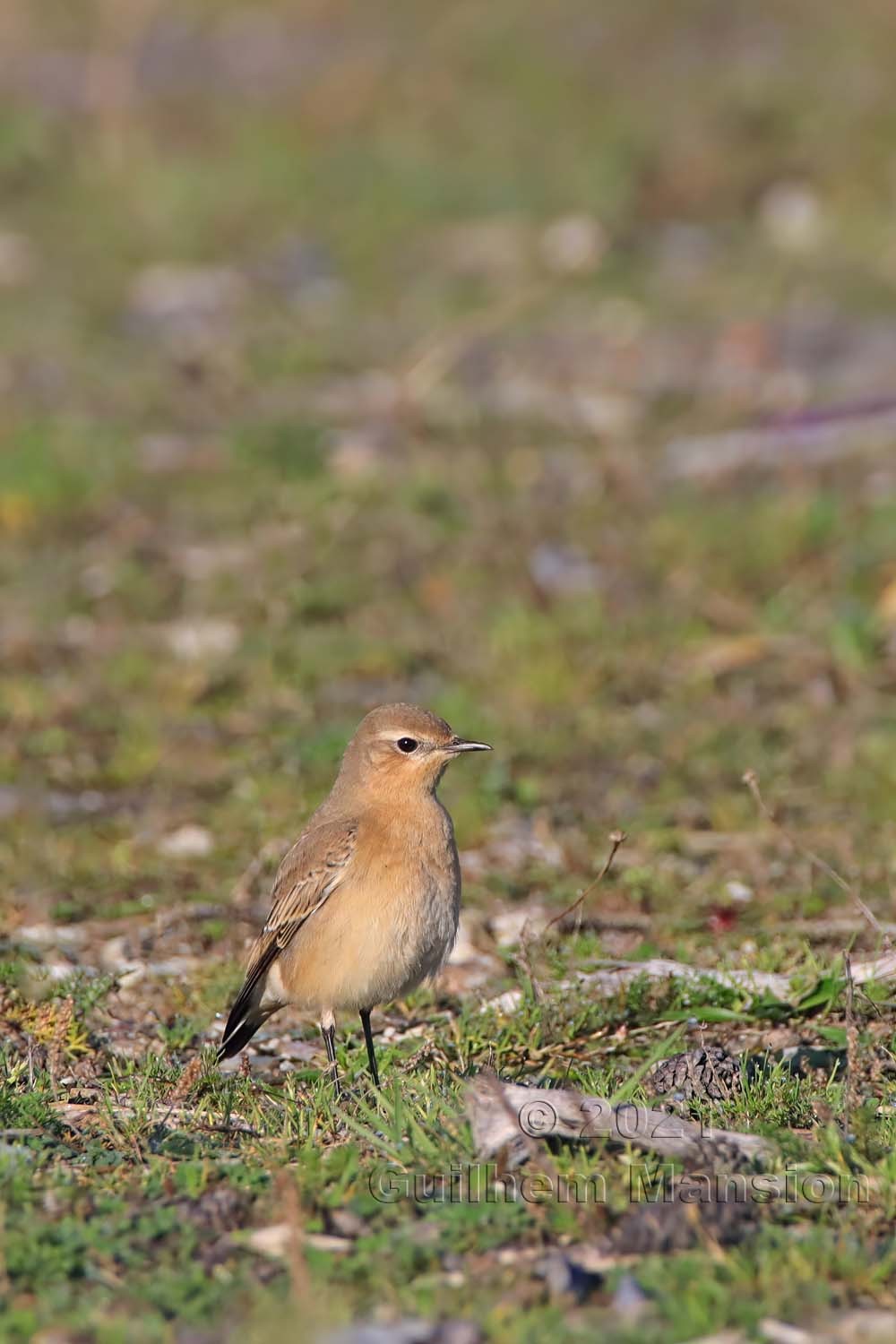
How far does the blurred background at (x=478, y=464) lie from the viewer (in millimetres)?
9250

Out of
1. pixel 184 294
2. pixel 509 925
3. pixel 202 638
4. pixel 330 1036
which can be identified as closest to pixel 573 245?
pixel 184 294

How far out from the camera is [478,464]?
43.8 ft

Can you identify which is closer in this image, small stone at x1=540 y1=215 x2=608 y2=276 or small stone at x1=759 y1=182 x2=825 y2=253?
small stone at x1=540 y1=215 x2=608 y2=276

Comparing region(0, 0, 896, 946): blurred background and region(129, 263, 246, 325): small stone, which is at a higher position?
region(0, 0, 896, 946): blurred background

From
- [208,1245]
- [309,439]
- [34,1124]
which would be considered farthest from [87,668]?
[208,1245]

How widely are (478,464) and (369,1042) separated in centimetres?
739

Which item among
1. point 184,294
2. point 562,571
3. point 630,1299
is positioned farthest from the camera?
point 184,294

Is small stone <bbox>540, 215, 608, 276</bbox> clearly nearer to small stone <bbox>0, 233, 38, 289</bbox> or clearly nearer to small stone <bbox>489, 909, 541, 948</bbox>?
small stone <bbox>0, 233, 38, 289</bbox>

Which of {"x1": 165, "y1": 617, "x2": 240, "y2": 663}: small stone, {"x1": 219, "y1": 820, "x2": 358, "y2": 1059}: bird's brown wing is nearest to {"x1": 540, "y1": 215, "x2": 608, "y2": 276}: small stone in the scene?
{"x1": 165, "y1": 617, "x2": 240, "y2": 663}: small stone

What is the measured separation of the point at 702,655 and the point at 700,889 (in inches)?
106

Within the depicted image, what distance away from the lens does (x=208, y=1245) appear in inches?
188

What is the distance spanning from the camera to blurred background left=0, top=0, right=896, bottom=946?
9250 millimetres

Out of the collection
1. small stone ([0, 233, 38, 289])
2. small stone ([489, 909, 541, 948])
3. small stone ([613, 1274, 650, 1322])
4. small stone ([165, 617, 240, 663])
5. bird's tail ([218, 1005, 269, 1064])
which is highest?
small stone ([613, 1274, 650, 1322])

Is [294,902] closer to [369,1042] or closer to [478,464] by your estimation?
[369,1042]
